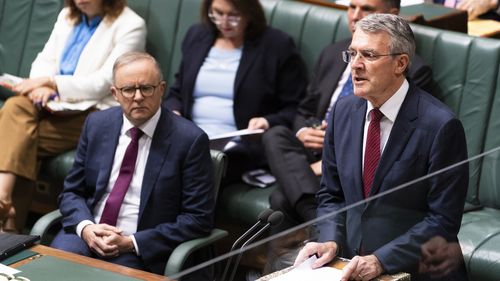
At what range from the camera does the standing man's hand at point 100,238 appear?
3.74 m

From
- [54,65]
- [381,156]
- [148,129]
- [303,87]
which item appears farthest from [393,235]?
[54,65]

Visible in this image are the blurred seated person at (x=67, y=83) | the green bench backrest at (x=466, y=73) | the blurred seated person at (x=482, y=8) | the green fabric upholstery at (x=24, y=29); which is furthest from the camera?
the green fabric upholstery at (x=24, y=29)

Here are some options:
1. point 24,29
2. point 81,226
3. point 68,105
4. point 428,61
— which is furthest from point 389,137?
point 24,29

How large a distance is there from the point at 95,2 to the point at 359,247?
2.70 meters

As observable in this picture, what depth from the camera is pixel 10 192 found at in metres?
4.68

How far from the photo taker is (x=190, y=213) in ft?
12.5

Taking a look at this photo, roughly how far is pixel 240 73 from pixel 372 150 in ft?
5.26

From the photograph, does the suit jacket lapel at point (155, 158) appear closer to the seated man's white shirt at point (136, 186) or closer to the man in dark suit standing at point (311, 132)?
the seated man's white shirt at point (136, 186)

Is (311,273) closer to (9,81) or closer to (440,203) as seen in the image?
(440,203)

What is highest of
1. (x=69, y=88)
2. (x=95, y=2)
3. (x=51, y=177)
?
(x=95, y=2)

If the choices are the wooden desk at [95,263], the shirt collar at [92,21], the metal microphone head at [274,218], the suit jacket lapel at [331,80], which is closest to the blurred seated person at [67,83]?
the shirt collar at [92,21]

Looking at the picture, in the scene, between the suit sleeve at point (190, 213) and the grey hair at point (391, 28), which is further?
the suit sleeve at point (190, 213)

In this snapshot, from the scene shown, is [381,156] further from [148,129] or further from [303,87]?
[303,87]

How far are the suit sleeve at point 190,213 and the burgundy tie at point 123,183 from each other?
0.16m
